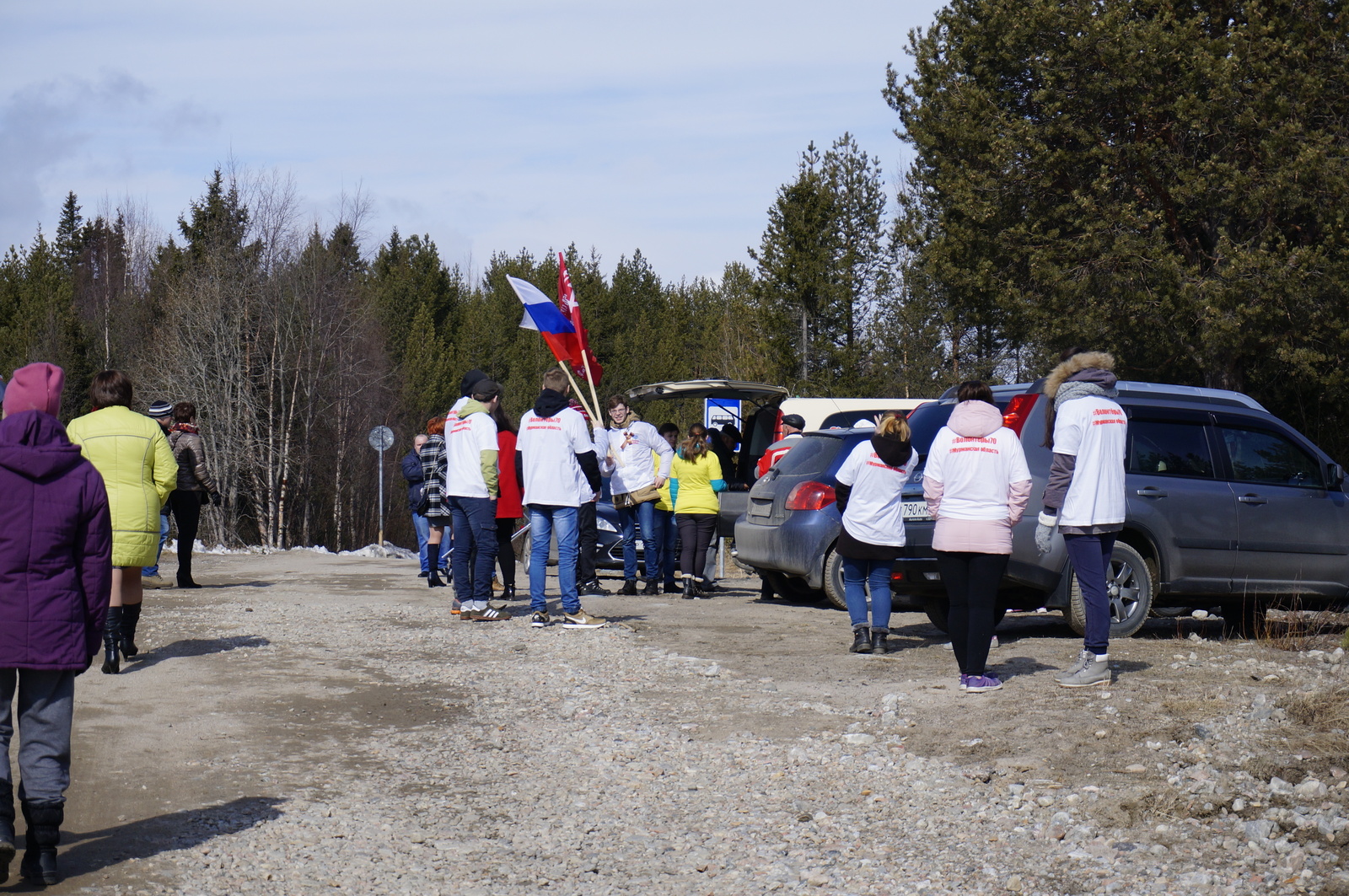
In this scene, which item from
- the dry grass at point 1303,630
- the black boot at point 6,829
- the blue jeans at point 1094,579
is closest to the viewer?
the black boot at point 6,829

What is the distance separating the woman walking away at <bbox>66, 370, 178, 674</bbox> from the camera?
8281mm

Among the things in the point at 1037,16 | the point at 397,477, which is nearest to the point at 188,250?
the point at 397,477

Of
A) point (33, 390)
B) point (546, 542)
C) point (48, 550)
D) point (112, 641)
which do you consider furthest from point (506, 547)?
point (48, 550)

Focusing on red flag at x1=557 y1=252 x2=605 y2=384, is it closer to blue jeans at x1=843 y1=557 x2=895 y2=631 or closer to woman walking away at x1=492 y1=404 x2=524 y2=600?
woman walking away at x1=492 y1=404 x2=524 y2=600

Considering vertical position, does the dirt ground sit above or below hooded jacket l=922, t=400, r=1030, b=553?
below

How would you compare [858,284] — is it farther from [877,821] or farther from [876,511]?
[877,821]

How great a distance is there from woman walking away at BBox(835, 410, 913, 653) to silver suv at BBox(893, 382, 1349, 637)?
2.18 feet

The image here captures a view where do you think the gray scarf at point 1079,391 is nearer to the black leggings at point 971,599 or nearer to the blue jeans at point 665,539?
the black leggings at point 971,599

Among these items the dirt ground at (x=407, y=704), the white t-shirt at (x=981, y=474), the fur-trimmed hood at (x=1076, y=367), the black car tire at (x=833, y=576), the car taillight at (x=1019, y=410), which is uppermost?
the fur-trimmed hood at (x=1076, y=367)

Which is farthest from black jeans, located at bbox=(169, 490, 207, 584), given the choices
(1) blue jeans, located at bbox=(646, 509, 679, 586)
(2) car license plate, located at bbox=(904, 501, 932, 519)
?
(2) car license plate, located at bbox=(904, 501, 932, 519)

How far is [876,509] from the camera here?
362 inches

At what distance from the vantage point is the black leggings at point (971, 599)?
7617 millimetres

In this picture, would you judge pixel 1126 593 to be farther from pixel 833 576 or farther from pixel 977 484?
pixel 833 576

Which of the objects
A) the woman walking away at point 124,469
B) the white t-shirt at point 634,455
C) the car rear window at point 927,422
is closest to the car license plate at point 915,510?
the car rear window at point 927,422
